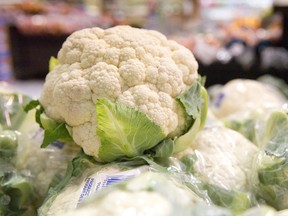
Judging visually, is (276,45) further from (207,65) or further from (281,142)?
(281,142)

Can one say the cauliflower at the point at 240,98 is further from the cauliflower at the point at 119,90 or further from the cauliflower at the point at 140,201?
the cauliflower at the point at 140,201

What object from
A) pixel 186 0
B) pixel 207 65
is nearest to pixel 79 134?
pixel 207 65

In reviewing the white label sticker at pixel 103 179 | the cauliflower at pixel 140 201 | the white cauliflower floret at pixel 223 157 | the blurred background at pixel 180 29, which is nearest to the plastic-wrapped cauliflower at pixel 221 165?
the white cauliflower floret at pixel 223 157

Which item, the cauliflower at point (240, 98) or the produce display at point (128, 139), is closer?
the produce display at point (128, 139)

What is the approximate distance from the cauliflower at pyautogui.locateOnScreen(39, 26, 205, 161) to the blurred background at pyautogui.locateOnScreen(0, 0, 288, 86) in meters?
2.67

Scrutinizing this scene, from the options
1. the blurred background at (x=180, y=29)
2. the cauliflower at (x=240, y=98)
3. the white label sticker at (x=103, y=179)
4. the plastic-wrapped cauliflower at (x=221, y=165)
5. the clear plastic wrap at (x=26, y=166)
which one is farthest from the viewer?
the blurred background at (x=180, y=29)

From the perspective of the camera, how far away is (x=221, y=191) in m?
1.02

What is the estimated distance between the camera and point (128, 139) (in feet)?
3.21

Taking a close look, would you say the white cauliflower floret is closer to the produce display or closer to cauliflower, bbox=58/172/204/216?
the produce display

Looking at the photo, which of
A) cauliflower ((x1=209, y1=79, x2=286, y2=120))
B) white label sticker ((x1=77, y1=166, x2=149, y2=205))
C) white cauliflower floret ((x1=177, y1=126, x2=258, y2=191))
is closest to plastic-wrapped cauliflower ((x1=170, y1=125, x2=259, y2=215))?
white cauliflower floret ((x1=177, y1=126, x2=258, y2=191))

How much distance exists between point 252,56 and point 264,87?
1845 mm

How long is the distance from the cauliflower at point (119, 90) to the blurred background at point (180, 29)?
2669mm

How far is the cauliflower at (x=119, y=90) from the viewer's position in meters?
0.97

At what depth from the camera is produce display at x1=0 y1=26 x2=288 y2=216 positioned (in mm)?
973
